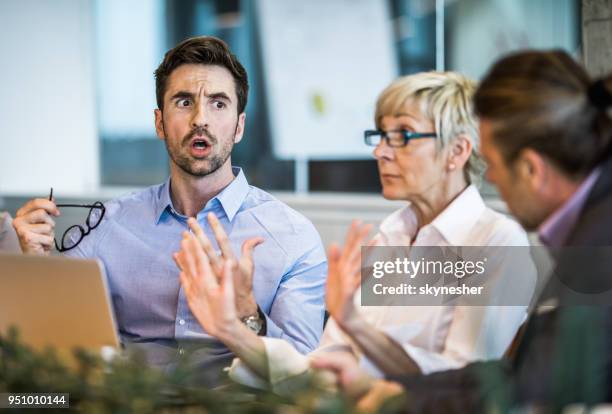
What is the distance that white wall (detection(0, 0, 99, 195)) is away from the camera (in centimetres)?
578

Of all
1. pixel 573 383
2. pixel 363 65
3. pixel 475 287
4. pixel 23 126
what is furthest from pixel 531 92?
pixel 23 126

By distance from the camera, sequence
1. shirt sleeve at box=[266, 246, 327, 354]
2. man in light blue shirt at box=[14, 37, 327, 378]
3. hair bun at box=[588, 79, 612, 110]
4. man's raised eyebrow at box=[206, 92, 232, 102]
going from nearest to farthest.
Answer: hair bun at box=[588, 79, 612, 110] < shirt sleeve at box=[266, 246, 327, 354] < man in light blue shirt at box=[14, 37, 327, 378] < man's raised eyebrow at box=[206, 92, 232, 102]

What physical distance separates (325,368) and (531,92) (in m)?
0.60

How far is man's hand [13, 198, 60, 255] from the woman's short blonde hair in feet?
3.40

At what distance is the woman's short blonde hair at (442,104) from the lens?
2.06m

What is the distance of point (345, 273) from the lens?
1641 mm

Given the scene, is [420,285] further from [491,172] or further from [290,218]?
[290,218]

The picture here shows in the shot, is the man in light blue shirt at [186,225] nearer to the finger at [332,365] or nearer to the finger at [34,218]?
the finger at [34,218]

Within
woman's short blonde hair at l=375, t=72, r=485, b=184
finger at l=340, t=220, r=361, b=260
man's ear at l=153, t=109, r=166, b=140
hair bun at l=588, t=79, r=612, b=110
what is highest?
hair bun at l=588, t=79, r=612, b=110

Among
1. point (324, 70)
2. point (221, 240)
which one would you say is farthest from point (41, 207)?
point (324, 70)

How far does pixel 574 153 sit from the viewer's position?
1475mm

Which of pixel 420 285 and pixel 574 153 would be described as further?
pixel 420 285

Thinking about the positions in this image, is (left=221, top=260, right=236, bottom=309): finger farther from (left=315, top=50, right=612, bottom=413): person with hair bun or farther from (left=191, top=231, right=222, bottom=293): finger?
(left=315, top=50, right=612, bottom=413): person with hair bun

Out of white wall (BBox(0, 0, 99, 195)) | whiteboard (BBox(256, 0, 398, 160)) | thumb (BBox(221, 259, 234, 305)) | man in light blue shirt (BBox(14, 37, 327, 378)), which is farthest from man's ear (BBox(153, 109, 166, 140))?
white wall (BBox(0, 0, 99, 195))
